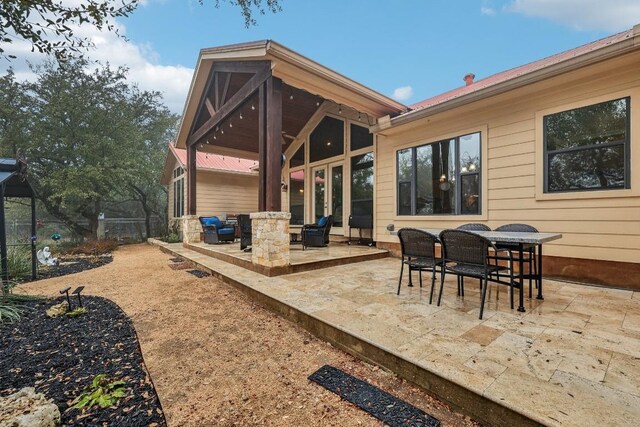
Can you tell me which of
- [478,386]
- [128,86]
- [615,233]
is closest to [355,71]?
[128,86]

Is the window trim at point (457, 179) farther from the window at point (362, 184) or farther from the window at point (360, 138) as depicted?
the window at point (360, 138)

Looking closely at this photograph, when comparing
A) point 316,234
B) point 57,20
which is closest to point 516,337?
point 57,20

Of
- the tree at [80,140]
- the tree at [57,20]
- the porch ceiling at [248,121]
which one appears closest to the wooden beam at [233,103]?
the porch ceiling at [248,121]

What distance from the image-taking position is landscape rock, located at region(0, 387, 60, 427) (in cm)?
127

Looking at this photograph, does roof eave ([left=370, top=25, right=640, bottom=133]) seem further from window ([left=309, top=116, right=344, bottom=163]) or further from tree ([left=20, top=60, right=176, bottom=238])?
tree ([left=20, top=60, right=176, bottom=238])

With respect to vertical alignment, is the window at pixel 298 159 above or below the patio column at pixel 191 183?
above

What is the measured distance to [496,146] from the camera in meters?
4.53

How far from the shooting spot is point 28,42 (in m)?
2.09

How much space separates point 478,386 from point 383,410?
554mm

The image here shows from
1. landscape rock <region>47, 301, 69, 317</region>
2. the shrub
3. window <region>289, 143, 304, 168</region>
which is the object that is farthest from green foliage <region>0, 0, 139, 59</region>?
the shrub

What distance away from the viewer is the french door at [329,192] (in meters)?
7.68

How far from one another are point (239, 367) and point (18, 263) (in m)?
5.89

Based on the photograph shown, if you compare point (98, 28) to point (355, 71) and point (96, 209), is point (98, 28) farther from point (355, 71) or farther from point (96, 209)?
point (355, 71)

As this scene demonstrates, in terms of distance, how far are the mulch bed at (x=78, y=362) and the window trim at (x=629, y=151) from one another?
5.20 m
